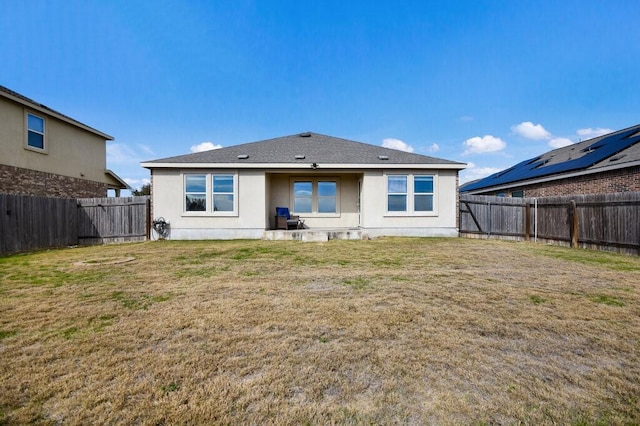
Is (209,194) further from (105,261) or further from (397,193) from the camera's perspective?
(397,193)

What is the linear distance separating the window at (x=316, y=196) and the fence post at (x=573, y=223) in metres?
8.77

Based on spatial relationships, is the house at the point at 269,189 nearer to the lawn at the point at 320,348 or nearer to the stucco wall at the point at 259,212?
the stucco wall at the point at 259,212

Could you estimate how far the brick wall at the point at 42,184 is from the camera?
38.1ft

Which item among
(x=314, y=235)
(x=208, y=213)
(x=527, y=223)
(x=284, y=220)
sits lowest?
(x=314, y=235)

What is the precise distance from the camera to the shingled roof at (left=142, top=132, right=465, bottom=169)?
11.6 metres

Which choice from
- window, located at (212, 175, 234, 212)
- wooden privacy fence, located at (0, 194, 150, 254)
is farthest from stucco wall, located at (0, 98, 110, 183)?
window, located at (212, 175, 234, 212)

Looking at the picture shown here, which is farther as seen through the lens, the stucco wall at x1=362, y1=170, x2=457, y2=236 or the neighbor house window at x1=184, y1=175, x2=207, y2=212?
the stucco wall at x1=362, y1=170, x2=457, y2=236

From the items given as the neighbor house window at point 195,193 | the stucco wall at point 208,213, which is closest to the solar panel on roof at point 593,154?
the stucco wall at point 208,213

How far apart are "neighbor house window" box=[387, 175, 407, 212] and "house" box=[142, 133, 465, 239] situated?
0.04m

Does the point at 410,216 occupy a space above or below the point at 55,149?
below

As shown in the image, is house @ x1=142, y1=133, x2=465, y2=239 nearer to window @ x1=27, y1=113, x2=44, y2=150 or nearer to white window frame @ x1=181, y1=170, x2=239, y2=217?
white window frame @ x1=181, y1=170, x2=239, y2=217

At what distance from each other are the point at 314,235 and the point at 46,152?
1356 centimetres

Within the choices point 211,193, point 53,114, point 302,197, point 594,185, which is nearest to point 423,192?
point 302,197

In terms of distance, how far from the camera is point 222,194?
11688 mm
